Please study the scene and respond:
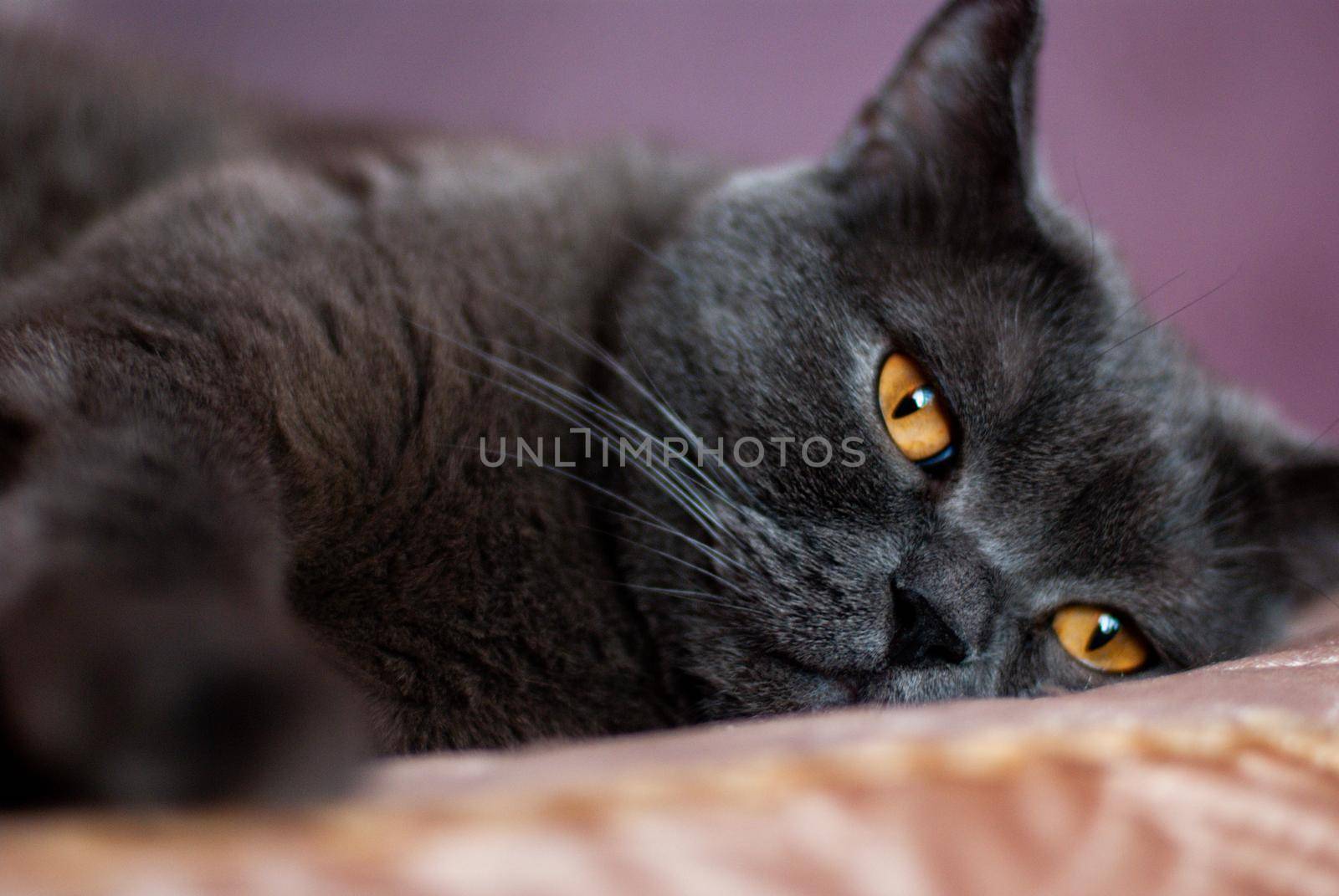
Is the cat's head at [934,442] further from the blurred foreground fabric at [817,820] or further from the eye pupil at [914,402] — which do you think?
the blurred foreground fabric at [817,820]

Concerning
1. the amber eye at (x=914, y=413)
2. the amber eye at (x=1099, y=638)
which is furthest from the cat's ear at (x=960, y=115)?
the amber eye at (x=1099, y=638)

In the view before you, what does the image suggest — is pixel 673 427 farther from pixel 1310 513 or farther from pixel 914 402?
pixel 1310 513

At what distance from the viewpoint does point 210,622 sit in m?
0.51

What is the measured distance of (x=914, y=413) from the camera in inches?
37.9

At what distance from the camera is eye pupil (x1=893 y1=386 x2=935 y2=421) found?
3.16 ft

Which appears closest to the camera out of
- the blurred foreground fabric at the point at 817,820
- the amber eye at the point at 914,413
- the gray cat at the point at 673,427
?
the blurred foreground fabric at the point at 817,820

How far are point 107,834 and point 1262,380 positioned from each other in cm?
215

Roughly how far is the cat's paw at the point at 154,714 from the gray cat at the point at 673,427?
0.13m

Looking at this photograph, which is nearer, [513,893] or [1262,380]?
[513,893]

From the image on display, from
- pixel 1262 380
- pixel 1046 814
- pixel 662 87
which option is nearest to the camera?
pixel 1046 814

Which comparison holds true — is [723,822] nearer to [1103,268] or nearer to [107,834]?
[107,834]

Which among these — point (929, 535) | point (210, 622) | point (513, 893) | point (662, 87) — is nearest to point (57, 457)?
point (210, 622)

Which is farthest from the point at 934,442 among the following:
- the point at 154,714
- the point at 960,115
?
the point at 154,714

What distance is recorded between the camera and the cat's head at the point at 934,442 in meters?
0.91
